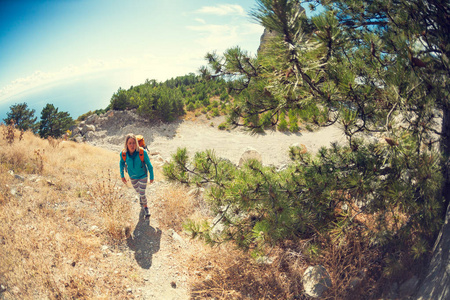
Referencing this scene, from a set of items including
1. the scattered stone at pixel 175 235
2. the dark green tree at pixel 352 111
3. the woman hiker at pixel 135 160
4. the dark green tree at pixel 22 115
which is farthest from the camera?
the dark green tree at pixel 22 115

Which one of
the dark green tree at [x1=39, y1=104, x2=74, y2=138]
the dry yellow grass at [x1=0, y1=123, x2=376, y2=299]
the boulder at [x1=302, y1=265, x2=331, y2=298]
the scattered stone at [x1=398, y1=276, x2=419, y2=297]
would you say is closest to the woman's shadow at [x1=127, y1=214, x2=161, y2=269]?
the dry yellow grass at [x1=0, y1=123, x2=376, y2=299]

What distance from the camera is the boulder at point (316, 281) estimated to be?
9.35 ft

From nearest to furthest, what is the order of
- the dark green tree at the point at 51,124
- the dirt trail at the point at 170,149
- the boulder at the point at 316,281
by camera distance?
the boulder at the point at 316,281
the dirt trail at the point at 170,149
the dark green tree at the point at 51,124

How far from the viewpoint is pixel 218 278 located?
3.46 meters

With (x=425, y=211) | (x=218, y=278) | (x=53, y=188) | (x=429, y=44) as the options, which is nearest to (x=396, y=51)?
(x=429, y=44)

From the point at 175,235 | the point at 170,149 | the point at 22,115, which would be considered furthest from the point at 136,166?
the point at 22,115

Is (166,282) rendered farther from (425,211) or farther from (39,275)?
(425,211)

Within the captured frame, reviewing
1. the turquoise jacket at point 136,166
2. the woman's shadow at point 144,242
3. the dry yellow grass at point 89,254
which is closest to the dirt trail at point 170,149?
the woman's shadow at point 144,242

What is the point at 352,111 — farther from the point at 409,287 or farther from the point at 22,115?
the point at 22,115

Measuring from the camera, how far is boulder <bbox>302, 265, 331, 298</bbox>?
2850 millimetres

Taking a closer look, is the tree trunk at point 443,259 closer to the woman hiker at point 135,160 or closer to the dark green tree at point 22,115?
the woman hiker at point 135,160

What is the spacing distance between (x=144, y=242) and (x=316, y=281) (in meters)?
2.99

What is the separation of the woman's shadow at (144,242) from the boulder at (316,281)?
241 cm

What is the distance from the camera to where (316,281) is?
2889 mm
